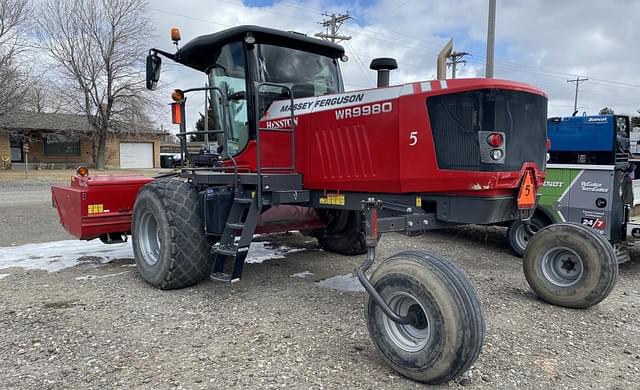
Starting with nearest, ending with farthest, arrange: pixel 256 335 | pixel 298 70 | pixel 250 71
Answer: pixel 256 335 < pixel 250 71 < pixel 298 70

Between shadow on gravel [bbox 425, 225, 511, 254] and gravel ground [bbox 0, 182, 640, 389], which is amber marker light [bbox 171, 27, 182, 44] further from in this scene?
shadow on gravel [bbox 425, 225, 511, 254]

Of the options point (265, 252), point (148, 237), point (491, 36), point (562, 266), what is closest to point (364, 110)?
point (562, 266)

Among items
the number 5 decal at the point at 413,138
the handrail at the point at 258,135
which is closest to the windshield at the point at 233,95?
the handrail at the point at 258,135

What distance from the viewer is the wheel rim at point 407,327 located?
3141mm

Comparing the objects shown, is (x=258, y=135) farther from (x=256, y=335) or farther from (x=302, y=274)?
(x=302, y=274)

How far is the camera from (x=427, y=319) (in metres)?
3.05

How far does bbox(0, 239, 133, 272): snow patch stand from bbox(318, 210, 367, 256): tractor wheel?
9.03 ft

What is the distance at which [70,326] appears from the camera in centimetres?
396

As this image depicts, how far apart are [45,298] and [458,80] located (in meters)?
4.27

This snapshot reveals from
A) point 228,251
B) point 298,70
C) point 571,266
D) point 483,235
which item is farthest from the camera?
point 483,235

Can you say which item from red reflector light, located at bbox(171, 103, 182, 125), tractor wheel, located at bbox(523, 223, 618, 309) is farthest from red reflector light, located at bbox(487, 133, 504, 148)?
red reflector light, located at bbox(171, 103, 182, 125)

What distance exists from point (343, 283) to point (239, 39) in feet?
9.22

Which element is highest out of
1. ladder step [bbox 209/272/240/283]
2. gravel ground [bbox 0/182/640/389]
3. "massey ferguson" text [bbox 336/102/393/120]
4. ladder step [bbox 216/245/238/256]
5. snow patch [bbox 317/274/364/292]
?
"massey ferguson" text [bbox 336/102/393/120]

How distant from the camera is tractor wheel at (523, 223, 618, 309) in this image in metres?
4.42
